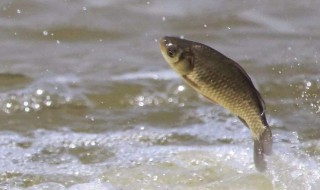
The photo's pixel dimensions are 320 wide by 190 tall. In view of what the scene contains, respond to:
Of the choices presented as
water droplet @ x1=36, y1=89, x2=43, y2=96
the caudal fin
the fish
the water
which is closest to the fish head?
the fish

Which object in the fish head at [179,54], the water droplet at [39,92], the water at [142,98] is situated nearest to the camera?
the fish head at [179,54]

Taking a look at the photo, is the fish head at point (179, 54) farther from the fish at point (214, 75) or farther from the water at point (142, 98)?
the water at point (142, 98)

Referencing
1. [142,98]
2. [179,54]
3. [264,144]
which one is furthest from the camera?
[142,98]

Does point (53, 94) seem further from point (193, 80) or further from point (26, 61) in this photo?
point (193, 80)

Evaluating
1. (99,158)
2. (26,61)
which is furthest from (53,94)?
(99,158)

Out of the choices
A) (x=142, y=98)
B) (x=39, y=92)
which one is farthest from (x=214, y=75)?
(x=39, y=92)

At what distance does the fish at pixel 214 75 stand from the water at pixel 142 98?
640 millimetres

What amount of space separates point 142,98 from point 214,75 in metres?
1.69

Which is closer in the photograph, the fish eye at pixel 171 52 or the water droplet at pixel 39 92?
the fish eye at pixel 171 52

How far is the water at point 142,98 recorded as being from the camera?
3.43m

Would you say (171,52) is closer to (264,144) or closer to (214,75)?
(214,75)

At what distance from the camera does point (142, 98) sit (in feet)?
14.0

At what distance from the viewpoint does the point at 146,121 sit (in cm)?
405

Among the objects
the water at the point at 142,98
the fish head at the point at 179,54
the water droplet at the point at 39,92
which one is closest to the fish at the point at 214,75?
the fish head at the point at 179,54
